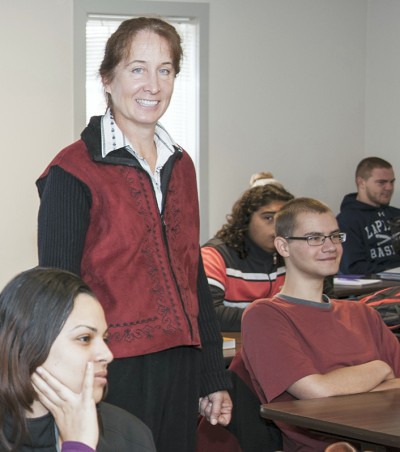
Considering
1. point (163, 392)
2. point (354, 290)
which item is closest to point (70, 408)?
point (163, 392)

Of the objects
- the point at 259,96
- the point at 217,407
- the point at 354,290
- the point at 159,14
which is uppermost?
the point at 159,14

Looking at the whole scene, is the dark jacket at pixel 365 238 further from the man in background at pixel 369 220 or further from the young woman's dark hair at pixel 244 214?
the young woman's dark hair at pixel 244 214

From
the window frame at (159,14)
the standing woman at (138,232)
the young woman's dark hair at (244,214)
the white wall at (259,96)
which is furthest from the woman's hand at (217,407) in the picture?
the window frame at (159,14)

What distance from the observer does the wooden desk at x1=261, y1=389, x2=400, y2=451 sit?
2281mm

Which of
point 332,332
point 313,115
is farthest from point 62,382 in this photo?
point 313,115

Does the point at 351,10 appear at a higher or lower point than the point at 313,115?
higher

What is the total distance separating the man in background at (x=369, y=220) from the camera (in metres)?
6.58

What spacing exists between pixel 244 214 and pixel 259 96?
242 cm

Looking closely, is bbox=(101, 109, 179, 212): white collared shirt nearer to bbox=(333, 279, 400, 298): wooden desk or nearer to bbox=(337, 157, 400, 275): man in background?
bbox=(333, 279, 400, 298): wooden desk

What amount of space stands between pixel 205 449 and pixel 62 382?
120 cm

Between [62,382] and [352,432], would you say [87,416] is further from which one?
[352,432]

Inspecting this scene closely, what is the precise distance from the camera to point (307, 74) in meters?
6.81

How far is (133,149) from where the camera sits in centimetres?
218

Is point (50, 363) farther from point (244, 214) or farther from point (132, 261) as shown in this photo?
point (244, 214)
